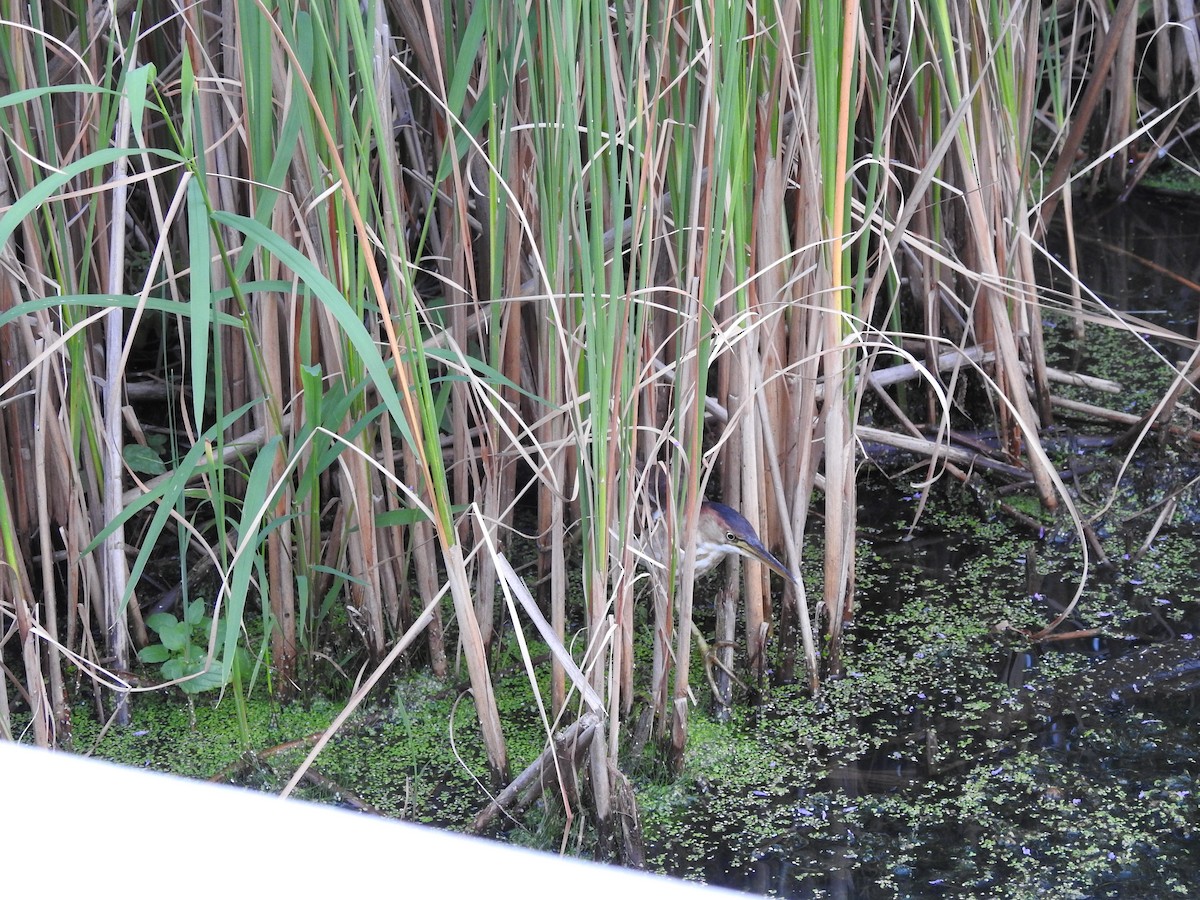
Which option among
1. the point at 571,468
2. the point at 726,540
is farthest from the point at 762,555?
the point at 571,468

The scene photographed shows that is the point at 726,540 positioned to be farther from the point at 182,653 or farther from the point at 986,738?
the point at 182,653

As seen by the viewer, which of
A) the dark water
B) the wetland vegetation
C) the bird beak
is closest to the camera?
the wetland vegetation

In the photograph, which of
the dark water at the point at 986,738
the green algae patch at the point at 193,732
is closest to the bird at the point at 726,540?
the dark water at the point at 986,738

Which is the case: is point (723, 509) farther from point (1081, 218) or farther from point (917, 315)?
Result: point (1081, 218)

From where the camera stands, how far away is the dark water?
1.38 meters

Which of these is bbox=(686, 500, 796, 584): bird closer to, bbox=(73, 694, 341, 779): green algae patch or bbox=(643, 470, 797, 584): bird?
bbox=(643, 470, 797, 584): bird

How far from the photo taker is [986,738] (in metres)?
1.58

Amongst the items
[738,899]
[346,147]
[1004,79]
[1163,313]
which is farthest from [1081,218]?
[738,899]

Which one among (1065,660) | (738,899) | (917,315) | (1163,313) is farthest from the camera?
(1163,313)

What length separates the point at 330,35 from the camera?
4.10 ft

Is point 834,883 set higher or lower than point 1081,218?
lower

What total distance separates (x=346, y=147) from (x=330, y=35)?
15 centimetres

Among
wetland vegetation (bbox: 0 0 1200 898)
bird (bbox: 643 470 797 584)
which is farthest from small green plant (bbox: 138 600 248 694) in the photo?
bird (bbox: 643 470 797 584)

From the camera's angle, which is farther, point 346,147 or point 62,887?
point 346,147
